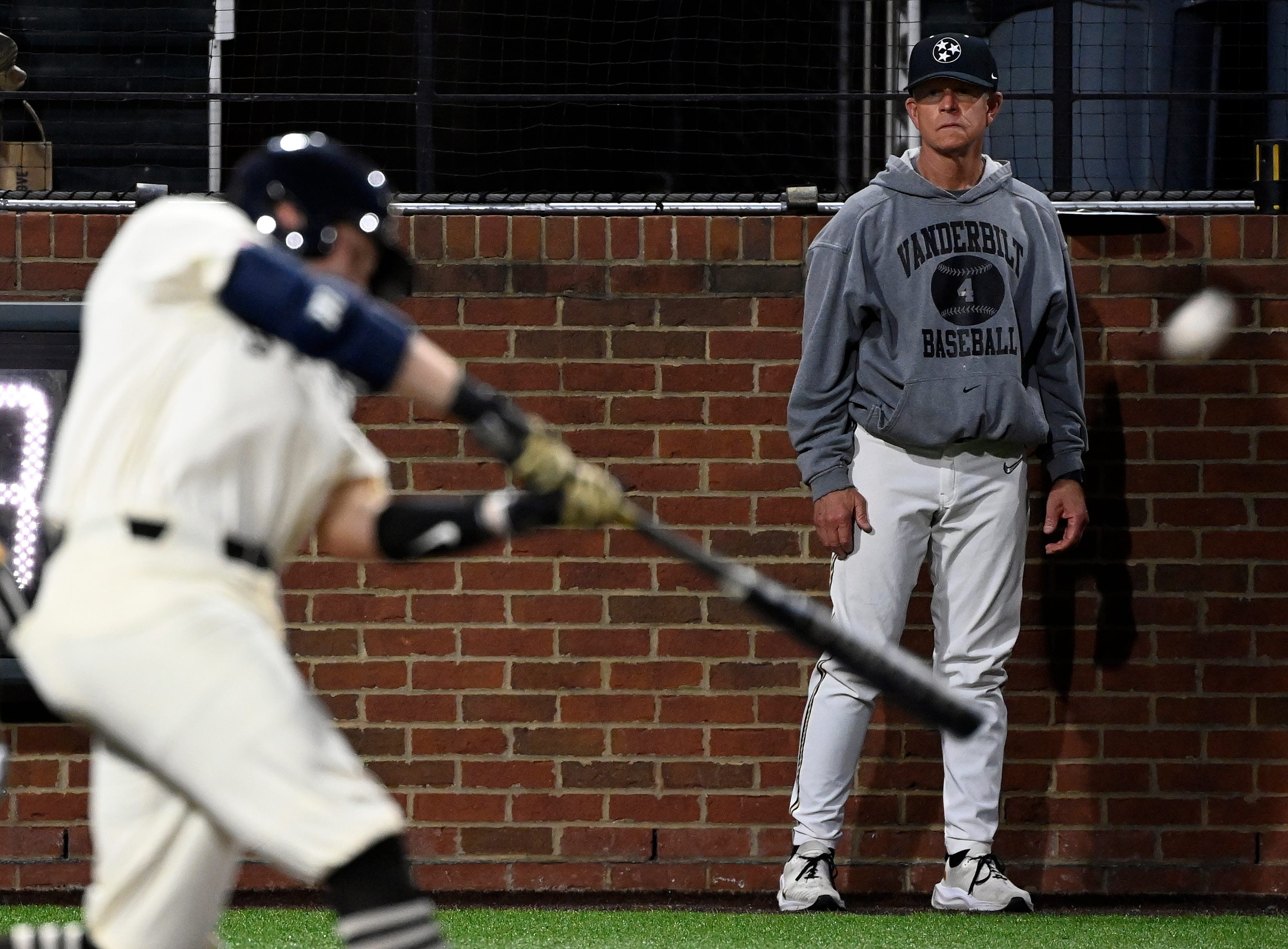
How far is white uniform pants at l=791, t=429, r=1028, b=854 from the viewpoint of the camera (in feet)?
16.4

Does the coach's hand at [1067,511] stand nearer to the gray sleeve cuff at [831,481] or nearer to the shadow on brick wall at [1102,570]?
the shadow on brick wall at [1102,570]

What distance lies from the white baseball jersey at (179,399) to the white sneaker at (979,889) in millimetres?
2846

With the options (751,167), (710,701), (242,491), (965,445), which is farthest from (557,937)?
(751,167)

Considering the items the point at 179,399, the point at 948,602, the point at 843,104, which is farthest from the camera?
the point at 843,104

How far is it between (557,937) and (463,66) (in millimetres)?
4375

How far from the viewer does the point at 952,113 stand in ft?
16.5

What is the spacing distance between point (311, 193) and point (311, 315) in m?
0.33

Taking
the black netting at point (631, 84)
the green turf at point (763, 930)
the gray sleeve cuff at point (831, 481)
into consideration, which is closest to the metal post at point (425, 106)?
the black netting at point (631, 84)

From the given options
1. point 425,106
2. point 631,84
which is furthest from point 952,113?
point 631,84

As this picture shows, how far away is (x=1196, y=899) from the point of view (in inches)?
213

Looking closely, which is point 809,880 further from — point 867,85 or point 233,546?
A: point 867,85

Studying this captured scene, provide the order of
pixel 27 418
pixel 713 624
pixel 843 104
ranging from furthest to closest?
pixel 843 104, pixel 713 624, pixel 27 418

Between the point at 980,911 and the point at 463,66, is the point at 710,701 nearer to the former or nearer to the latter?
the point at 980,911

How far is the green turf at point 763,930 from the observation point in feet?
15.4
